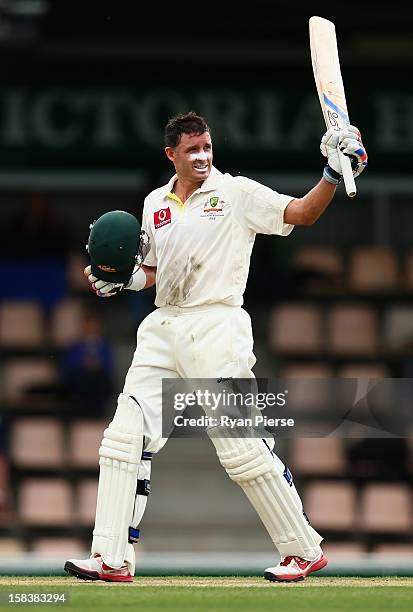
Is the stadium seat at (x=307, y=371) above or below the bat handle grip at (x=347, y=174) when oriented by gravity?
above

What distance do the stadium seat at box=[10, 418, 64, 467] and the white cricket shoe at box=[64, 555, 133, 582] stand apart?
15.3 feet

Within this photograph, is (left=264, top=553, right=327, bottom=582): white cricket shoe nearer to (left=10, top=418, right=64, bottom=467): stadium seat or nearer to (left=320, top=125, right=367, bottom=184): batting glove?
(left=320, top=125, right=367, bottom=184): batting glove

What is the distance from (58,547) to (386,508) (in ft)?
6.54

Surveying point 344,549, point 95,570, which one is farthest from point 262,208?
point 344,549

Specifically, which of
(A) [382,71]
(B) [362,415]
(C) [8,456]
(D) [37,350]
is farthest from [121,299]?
(B) [362,415]

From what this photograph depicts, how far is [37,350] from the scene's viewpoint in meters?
10.6

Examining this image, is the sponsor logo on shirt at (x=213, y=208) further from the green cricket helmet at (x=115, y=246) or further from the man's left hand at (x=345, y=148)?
the man's left hand at (x=345, y=148)

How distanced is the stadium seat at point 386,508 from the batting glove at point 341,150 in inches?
188

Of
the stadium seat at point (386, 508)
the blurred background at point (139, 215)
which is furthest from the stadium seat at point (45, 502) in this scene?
the stadium seat at point (386, 508)

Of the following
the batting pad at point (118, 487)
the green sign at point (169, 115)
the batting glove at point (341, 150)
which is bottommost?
the batting pad at point (118, 487)

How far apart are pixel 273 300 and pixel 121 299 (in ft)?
3.47

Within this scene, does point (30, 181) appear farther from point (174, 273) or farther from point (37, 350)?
point (174, 273)

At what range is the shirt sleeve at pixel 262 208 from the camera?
5312 mm

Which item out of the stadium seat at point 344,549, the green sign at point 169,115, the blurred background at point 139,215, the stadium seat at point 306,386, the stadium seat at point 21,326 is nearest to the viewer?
the stadium seat at point 306,386
